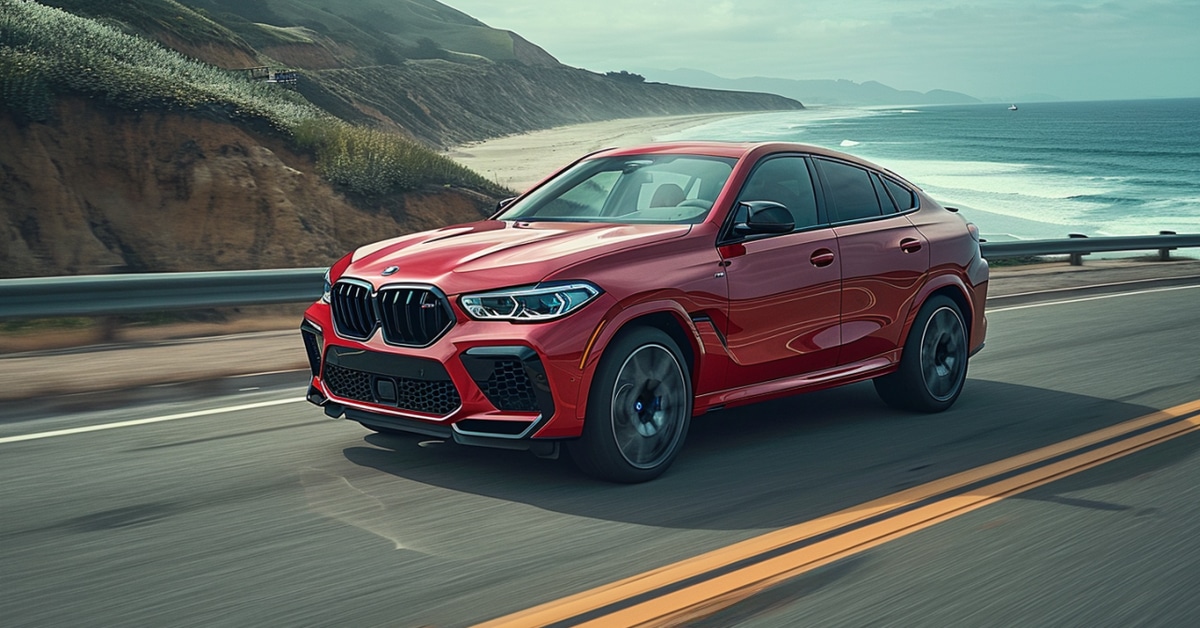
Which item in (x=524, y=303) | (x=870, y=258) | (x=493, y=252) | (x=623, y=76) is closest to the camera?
(x=524, y=303)

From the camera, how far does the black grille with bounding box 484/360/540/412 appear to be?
5.33 m

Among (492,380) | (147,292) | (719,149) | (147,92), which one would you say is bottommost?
(147,292)

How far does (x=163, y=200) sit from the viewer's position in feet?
66.6

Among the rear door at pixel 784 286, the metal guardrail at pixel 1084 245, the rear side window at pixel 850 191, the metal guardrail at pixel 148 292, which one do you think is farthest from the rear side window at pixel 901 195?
the metal guardrail at pixel 1084 245

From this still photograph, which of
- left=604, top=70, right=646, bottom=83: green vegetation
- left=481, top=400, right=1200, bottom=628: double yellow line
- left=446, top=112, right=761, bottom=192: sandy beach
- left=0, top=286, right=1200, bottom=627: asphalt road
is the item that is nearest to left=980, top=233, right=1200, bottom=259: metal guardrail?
left=0, top=286, right=1200, bottom=627: asphalt road

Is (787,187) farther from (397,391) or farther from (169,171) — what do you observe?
(169,171)

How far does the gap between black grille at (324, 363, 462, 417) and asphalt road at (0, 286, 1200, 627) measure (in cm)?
39

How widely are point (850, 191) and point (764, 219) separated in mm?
1389

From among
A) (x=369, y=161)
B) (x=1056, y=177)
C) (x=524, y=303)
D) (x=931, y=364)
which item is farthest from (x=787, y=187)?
(x=1056, y=177)

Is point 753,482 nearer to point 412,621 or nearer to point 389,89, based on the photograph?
point 412,621

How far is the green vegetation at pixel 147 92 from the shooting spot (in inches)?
783

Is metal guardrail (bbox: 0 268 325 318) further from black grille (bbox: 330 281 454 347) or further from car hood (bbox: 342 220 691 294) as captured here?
black grille (bbox: 330 281 454 347)

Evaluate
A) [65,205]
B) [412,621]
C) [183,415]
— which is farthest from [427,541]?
[65,205]

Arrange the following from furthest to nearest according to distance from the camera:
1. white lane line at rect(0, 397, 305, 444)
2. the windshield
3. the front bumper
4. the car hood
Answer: white lane line at rect(0, 397, 305, 444) < the windshield < the car hood < the front bumper
